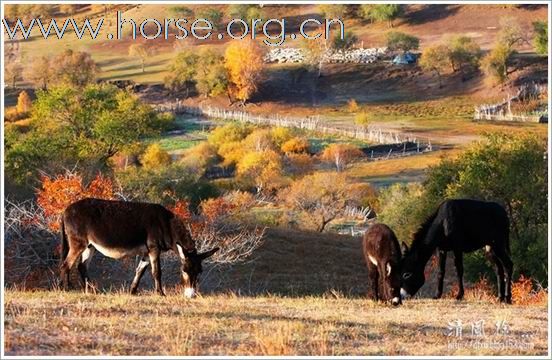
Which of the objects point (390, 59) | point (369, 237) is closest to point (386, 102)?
point (390, 59)

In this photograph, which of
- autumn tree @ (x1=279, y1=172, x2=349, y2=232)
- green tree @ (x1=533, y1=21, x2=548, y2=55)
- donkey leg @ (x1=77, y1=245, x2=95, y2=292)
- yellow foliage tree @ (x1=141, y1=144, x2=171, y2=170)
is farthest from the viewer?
green tree @ (x1=533, y1=21, x2=548, y2=55)

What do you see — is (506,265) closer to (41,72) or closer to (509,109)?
(509,109)

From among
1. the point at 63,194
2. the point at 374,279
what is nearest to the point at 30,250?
the point at 63,194

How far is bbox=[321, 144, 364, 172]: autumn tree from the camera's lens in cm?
8226

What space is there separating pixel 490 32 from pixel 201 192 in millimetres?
78407

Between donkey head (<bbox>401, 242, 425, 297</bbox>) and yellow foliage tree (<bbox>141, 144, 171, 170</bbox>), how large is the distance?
192 ft

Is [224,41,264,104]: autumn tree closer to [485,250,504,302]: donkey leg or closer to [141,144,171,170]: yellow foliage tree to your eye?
[141,144,171,170]: yellow foliage tree

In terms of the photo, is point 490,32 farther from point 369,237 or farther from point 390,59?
point 369,237

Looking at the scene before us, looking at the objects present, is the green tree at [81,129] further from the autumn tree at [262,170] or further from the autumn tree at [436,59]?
the autumn tree at [436,59]

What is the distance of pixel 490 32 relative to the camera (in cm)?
12562

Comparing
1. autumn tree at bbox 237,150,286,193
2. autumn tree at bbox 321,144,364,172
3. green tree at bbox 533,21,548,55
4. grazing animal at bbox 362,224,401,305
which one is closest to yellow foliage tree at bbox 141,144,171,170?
autumn tree at bbox 237,150,286,193

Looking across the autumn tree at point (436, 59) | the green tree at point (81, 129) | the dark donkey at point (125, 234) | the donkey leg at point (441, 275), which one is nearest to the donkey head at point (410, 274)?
the donkey leg at point (441, 275)

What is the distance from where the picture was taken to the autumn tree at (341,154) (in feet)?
270

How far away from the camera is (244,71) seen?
104 meters
